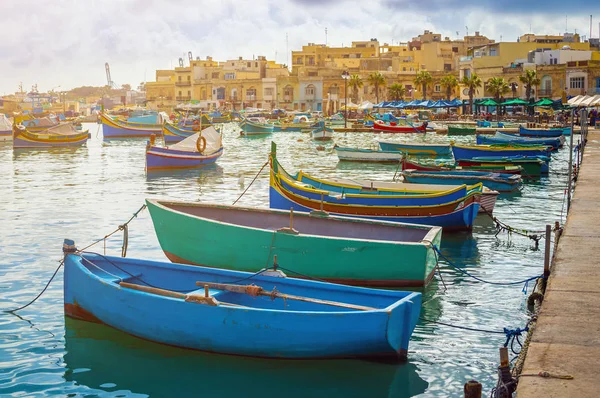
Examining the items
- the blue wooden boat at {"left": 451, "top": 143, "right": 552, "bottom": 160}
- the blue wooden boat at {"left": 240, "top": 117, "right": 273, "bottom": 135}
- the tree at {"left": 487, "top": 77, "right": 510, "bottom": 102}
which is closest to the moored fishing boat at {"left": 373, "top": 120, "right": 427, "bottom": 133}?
the blue wooden boat at {"left": 240, "top": 117, "right": 273, "bottom": 135}

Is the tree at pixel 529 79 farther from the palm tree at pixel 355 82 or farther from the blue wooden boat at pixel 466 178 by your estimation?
the blue wooden boat at pixel 466 178

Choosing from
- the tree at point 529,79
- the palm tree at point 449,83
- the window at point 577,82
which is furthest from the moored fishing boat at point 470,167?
the palm tree at point 449,83

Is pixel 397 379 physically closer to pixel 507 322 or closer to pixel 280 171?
pixel 507 322

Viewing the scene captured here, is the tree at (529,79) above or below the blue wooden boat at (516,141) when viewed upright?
above

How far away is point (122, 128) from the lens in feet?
232

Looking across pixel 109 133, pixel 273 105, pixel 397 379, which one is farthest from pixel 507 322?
pixel 273 105

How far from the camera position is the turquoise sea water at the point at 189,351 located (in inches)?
405

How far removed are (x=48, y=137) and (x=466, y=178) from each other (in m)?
40.1

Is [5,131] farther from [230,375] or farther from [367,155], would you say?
[230,375]

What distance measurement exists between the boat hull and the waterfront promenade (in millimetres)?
25045

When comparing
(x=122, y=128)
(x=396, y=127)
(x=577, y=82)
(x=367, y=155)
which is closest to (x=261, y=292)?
(x=367, y=155)

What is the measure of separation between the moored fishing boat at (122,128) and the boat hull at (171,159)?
32232 mm

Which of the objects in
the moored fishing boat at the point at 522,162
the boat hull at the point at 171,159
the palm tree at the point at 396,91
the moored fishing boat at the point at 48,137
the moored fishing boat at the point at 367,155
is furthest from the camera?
the palm tree at the point at 396,91

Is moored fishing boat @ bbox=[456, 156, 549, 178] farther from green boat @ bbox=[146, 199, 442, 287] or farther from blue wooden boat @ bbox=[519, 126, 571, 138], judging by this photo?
green boat @ bbox=[146, 199, 442, 287]
